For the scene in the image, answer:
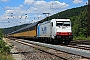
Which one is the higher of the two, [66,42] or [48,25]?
[48,25]

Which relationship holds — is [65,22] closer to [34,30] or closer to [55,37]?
[55,37]

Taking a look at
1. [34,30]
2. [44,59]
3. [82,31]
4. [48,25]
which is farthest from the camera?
[82,31]

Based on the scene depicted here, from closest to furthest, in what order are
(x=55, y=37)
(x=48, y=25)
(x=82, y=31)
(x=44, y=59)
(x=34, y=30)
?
(x=44, y=59) < (x=55, y=37) < (x=48, y=25) < (x=34, y=30) < (x=82, y=31)

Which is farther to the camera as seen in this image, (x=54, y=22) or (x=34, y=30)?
(x=34, y=30)

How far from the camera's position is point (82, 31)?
265 ft

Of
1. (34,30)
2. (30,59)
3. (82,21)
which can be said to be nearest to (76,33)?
(82,21)

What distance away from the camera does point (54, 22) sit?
98.2ft

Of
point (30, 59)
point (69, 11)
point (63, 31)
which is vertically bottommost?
point (30, 59)

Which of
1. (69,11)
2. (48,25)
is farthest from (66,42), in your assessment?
(69,11)

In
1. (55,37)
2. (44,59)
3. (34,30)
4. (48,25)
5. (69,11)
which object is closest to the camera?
(44,59)

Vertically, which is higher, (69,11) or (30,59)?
(69,11)

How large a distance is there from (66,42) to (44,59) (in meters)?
14.8

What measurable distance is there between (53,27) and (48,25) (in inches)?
121

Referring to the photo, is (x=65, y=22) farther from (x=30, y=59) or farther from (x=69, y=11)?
(x=69, y=11)
